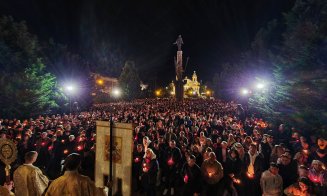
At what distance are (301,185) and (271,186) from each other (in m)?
0.95

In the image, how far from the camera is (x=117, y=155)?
416cm

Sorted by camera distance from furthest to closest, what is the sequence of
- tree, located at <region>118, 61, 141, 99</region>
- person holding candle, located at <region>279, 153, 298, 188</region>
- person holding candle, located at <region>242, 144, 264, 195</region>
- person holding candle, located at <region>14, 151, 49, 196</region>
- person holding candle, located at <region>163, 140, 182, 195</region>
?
1. tree, located at <region>118, 61, 141, 99</region>
2. person holding candle, located at <region>163, 140, 182, 195</region>
3. person holding candle, located at <region>242, 144, 264, 195</region>
4. person holding candle, located at <region>279, 153, 298, 188</region>
5. person holding candle, located at <region>14, 151, 49, 196</region>

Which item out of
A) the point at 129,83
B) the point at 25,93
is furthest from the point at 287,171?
the point at 129,83

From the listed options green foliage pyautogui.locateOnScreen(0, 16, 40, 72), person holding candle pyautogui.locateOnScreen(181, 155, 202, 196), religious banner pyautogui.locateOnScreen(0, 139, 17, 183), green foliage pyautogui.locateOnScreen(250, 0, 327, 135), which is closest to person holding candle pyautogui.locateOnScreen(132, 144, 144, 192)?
person holding candle pyautogui.locateOnScreen(181, 155, 202, 196)

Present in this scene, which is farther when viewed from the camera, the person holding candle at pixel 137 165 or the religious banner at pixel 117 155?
the person holding candle at pixel 137 165

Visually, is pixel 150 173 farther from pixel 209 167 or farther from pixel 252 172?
pixel 252 172

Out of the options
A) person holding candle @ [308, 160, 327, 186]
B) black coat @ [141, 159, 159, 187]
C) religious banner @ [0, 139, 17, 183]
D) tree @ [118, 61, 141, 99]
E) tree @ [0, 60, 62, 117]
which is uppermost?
tree @ [118, 61, 141, 99]

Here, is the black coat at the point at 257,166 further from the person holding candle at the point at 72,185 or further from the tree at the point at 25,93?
the tree at the point at 25,93

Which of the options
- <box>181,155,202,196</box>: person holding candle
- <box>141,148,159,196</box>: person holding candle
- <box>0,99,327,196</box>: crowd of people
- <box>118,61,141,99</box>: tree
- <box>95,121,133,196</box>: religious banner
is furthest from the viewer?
<box>118,61,141,99</box>: tree

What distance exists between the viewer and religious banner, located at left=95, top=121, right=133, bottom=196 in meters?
4.07

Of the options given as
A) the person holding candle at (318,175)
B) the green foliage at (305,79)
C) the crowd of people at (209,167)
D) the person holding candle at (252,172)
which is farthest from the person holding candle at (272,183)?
the green foliage at (305,79)

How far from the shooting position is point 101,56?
7319cm

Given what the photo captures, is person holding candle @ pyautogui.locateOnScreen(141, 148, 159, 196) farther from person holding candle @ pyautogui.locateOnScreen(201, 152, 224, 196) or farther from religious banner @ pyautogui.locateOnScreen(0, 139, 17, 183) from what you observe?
religious banner @ pyautogui.locateOnScreen(0, 139, 17, 183)

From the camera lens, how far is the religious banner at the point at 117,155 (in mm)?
4070
